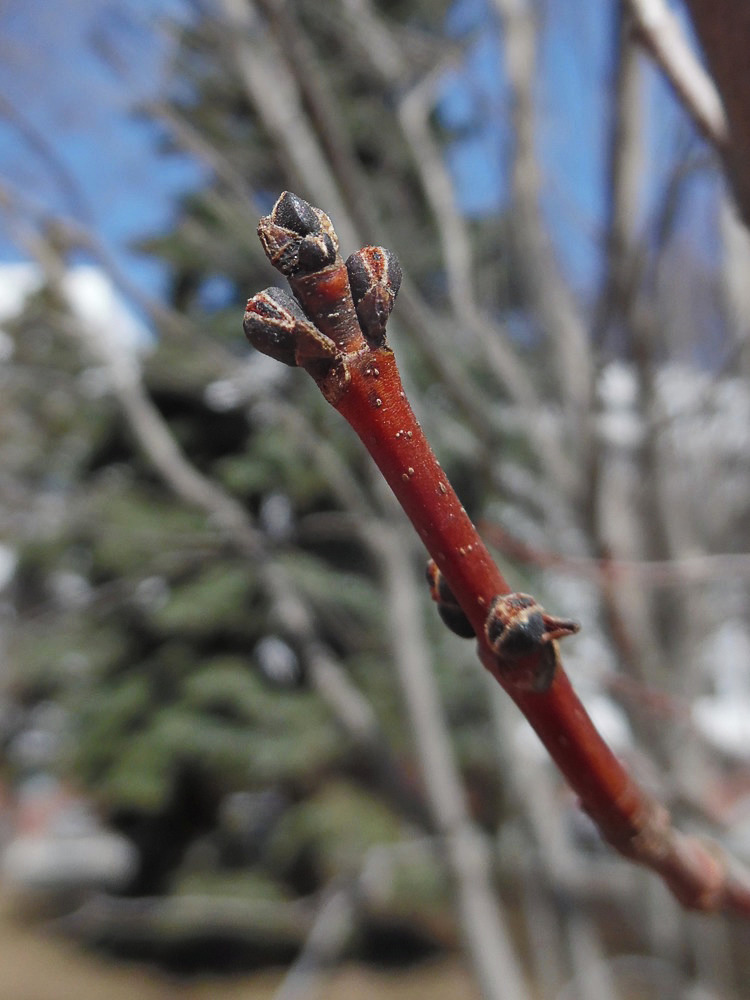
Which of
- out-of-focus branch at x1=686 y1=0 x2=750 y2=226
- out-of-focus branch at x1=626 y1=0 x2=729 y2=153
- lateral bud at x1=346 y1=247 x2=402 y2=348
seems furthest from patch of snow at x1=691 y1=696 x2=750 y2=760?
A: lateral bud at x1=346 y1=247 x2=402 y2=348

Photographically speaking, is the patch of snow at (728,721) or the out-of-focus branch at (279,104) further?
the patch of snow at (728,721)

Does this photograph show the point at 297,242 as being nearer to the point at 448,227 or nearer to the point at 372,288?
the point at 372,288

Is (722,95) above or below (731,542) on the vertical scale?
below

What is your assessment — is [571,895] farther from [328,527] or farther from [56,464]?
[56,464]

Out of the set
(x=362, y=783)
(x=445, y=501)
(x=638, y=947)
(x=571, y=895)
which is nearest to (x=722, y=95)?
(x=445, y=501)

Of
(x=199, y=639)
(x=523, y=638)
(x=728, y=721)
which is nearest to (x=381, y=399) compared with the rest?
(x=523, y=638)

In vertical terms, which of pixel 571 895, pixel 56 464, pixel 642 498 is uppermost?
pixel 56 464

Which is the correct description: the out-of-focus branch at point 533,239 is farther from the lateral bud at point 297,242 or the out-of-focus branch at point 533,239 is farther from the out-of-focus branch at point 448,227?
the lateral bud at point 297,242

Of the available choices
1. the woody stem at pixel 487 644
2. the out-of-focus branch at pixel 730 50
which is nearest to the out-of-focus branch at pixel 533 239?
the out-of-focus branch at pixel 730 50
